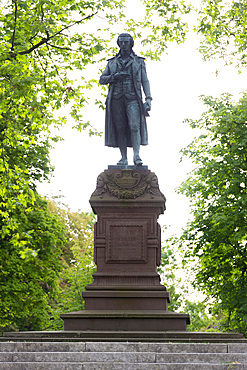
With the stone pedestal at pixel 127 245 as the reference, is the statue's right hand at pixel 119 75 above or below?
above

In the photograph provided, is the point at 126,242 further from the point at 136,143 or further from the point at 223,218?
the point at 223,218

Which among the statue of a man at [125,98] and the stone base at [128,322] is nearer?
the stone base at [128,322]

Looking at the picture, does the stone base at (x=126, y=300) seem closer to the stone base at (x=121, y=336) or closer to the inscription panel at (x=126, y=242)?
the inscription panel at (x=126, y=242)

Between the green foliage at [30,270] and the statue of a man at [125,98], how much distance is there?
8.53 m

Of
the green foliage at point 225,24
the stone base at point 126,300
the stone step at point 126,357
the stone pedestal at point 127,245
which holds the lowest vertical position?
the stone step at point 126,357

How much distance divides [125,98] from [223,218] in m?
7.86

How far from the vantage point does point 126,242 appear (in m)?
11.9

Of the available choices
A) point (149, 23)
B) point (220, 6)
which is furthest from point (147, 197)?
point (220, 6)

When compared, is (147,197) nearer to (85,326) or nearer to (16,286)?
(85,326)

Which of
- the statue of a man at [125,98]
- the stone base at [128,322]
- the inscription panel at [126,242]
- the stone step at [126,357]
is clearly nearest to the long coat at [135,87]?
the statue of a man at [125,98]

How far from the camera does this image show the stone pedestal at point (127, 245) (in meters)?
11.5

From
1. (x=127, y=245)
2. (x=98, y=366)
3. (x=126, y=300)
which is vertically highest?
(x=127, y=245)

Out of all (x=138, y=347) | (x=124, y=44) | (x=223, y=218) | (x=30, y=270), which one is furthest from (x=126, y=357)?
(x=30, y=270)

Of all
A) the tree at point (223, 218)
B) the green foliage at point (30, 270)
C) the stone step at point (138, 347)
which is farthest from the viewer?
the green foliage at point (30, 270)
